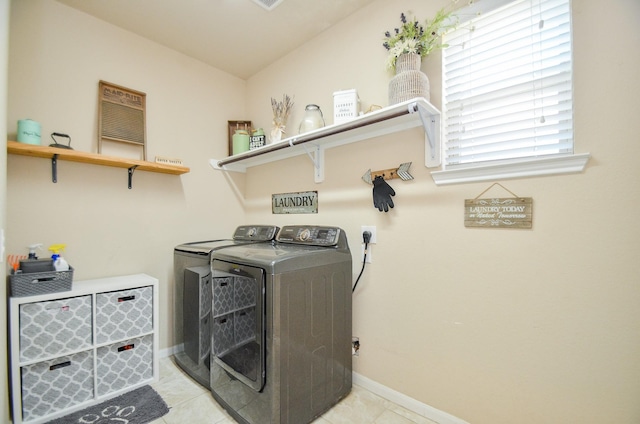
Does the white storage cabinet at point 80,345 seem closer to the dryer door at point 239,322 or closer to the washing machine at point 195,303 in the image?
the washing machine at point 195,303

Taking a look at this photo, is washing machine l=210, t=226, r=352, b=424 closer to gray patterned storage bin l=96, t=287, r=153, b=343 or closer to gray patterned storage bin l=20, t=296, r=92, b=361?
gray patterned storage bin l=96, t=287, r=153, b=343

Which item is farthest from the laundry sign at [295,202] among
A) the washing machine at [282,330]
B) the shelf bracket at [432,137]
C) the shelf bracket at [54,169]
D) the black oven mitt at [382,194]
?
the shelf bracket at [54,169]

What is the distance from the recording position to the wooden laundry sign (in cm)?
128

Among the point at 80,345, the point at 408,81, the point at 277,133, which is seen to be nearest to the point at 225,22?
the point at 277,133

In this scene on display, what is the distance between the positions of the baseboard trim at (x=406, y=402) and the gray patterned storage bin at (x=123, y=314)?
1530 millimetres

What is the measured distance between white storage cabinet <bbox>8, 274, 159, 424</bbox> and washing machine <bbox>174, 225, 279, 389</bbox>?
0.21 m

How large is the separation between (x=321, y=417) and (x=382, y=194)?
4.47 ft

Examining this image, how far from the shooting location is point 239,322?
1578 millimetres

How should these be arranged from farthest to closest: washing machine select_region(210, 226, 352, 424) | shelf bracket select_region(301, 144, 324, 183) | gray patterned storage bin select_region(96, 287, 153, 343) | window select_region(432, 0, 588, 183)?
shelf bracket select_region(301, 144, 324, 183), gray patterned storage bin select_region(96, 287, 153, 343), washing machine select_region(210, 226, 352, 424), window select_region(432, 0, 588, 183)

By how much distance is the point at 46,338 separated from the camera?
1.55m

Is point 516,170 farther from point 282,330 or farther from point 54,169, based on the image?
point 54,169

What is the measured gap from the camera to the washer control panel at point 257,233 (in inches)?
86.1

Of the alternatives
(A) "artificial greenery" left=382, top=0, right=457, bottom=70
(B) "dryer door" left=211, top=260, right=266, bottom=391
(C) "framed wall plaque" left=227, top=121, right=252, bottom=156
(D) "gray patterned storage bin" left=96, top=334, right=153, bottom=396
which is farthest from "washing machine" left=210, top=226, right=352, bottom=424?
(C) "framed wall plaque" left=227, top=121, right=252, bottom=156

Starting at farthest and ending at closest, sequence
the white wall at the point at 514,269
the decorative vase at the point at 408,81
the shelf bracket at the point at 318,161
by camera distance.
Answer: the shelf bracket at the point at 318,161
the decorative vase at the point at 408,81
the white wall at the point at 514,269
